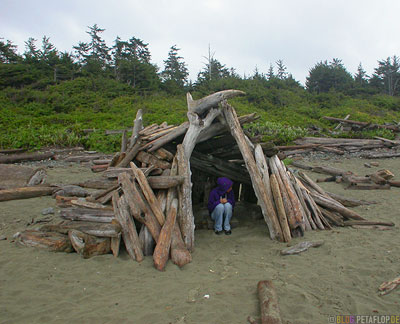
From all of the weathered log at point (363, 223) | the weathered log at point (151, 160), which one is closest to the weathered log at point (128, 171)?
the weathered log at point (151, 160)

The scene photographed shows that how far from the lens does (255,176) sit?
518cm

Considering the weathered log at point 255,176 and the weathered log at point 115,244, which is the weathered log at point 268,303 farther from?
the weathered log at point 115,244

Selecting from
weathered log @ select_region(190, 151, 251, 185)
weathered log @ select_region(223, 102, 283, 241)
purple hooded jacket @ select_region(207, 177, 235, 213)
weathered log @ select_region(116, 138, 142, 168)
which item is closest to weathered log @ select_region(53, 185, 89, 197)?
weathered log @ select_region(116, 138, 142, 168)

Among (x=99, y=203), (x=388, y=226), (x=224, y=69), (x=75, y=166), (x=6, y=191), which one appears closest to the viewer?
(x=99, y=203)

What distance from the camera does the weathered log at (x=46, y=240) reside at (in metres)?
4.31

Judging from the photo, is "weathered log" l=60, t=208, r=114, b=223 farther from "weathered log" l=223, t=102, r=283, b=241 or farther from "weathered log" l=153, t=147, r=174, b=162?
"weathered log" l=223, t=102, r=283, b=241

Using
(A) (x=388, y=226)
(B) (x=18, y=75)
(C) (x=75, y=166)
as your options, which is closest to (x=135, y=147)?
(A) (x=388, y=226)

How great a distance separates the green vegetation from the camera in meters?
17.8

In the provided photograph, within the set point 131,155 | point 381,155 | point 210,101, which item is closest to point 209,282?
point 131,155

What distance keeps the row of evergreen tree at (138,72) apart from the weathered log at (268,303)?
28.1 m

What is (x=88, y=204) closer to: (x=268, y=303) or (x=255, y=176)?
(x=255, y=176)

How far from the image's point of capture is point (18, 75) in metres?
26.9

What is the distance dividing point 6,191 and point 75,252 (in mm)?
4109

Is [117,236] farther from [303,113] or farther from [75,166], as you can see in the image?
[303,113]
